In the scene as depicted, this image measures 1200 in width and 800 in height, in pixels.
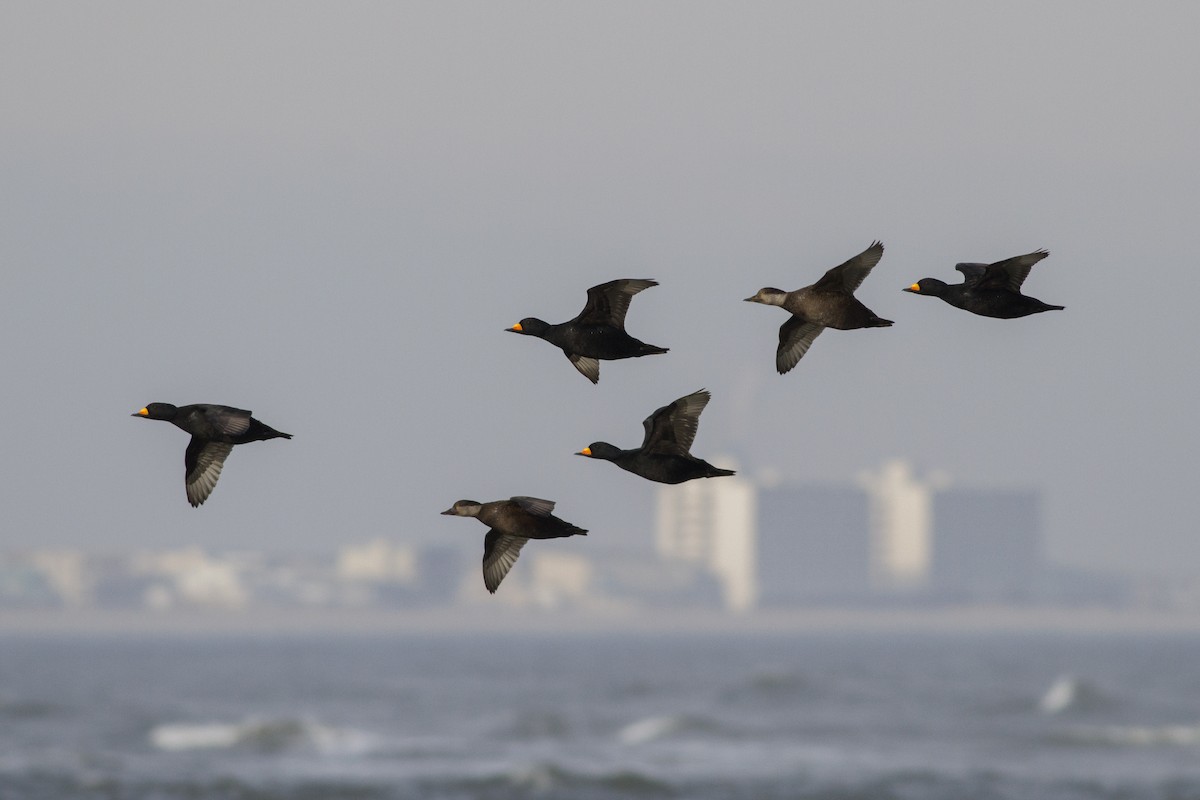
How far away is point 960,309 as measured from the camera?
12938 mm

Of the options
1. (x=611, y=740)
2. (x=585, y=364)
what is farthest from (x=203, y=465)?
(x=611, y=740)

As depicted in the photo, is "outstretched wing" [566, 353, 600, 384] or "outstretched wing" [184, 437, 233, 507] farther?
"outstretched wing" [184, 437, 233, 507]

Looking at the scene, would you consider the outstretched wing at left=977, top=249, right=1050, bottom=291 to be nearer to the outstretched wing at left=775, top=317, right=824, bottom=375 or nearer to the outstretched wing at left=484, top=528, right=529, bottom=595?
the outstretched wing at left=775, top=317, right=824, bottom=375

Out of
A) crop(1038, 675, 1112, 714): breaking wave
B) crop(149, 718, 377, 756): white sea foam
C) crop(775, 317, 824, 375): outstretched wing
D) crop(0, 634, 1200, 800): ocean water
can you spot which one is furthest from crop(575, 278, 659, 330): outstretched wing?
crop(1038, 675, 1112, 714): breaking wave

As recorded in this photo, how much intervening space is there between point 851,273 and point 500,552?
3247 mm

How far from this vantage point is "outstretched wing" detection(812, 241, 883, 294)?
1291 centimetres

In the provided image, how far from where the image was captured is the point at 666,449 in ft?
44.2

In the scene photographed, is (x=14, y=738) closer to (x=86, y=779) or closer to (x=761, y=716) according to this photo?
(x=86, y=779)

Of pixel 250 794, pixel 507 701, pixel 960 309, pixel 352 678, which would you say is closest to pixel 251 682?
pixel 352 678

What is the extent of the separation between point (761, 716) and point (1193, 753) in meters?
33.3

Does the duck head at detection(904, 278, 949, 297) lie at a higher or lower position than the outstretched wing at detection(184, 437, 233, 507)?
higher

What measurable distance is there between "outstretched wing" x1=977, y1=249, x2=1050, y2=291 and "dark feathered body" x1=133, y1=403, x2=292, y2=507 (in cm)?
462

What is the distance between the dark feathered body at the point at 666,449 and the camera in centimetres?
1330

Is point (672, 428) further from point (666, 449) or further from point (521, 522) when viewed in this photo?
point (521, 522)
